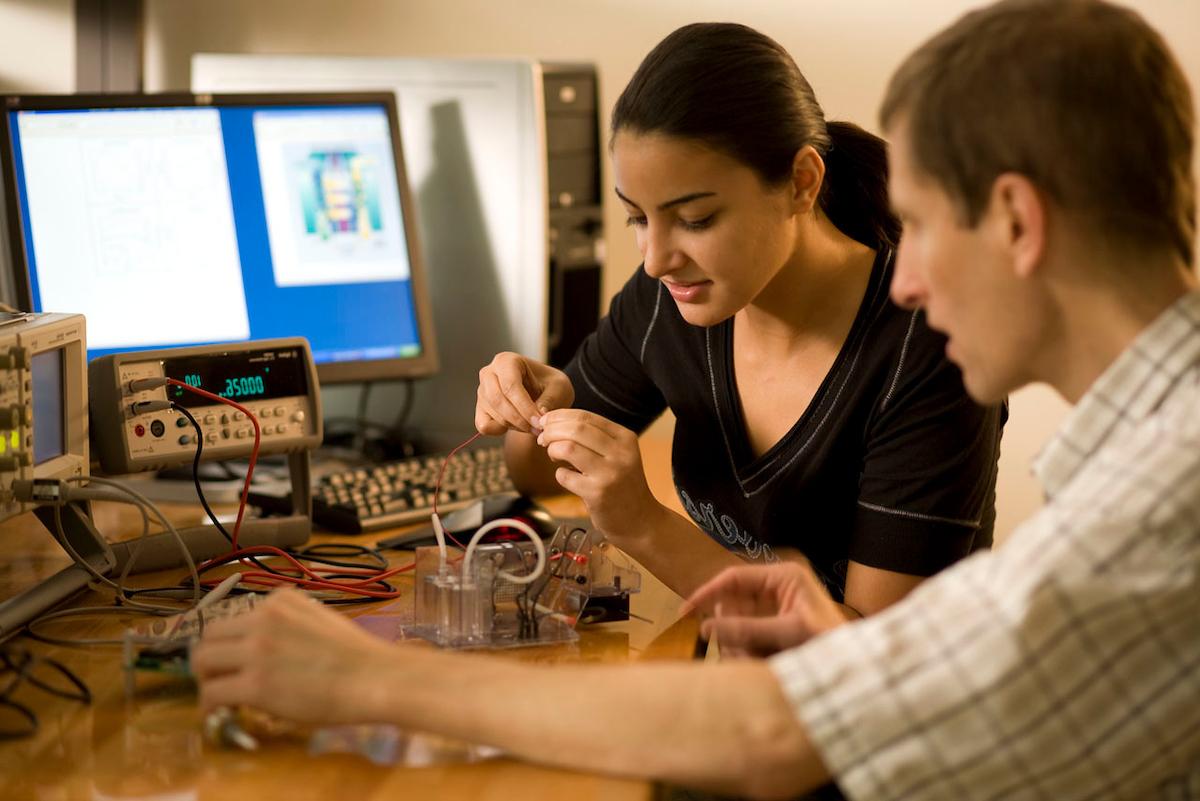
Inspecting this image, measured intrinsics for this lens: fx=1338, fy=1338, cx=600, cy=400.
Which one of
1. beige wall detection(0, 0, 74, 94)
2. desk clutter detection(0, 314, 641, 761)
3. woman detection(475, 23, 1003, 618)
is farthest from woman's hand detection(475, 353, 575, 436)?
beige wall detection(0, 0, 74, 94)

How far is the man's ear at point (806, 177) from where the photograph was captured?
1.48 metres

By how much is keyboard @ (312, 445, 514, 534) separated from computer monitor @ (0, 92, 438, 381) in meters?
0.24

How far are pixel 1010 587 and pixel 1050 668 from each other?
0.18 ft

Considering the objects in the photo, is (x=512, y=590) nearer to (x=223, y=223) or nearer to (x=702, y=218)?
(x=702, y=218)

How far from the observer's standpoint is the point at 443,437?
2.16 m

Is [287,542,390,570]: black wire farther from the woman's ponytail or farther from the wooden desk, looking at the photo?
the woman's ponytail

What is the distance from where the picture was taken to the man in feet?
2.75

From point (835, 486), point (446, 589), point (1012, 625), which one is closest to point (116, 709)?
point (446, 589)

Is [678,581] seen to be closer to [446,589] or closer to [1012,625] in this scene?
[446,589]

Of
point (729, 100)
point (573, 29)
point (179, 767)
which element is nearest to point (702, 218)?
point (729, 100)

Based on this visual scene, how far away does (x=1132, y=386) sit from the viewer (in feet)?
3.10

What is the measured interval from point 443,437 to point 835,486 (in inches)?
32.2

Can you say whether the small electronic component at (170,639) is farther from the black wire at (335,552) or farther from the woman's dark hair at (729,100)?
the woman's dark hair at (729,100)

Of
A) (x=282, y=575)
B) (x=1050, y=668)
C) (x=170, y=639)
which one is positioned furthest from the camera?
(x=282, y=575)
